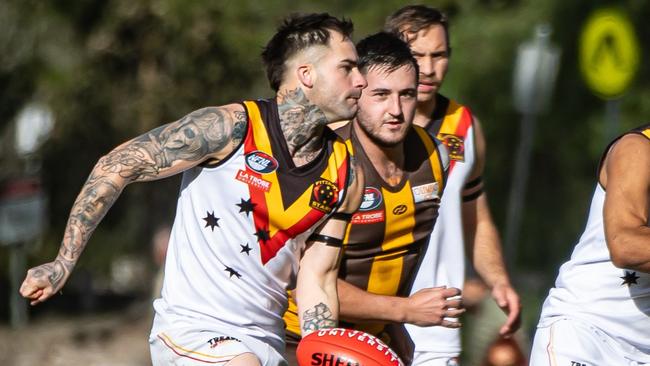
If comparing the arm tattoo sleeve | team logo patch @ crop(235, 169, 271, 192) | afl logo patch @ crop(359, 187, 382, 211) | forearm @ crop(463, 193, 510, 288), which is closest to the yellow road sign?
forearm @ crop(463, 193, 510, 288)

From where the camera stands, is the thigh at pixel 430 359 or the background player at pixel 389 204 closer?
the background player at pixel 389 204

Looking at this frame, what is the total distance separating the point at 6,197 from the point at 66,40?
181 inches

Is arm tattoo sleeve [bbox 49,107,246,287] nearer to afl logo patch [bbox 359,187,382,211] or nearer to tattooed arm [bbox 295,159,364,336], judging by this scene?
tattooed arm [bbox 295,159,364,336]

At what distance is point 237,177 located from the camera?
5.89 meters

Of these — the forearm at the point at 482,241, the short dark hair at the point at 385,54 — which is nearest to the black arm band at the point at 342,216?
the short dark hair at the point at 385,54

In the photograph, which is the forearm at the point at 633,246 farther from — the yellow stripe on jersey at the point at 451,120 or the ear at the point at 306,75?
the yellow stripe on jersey at the point at 451,120

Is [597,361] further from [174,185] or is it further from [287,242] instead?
[174,185]

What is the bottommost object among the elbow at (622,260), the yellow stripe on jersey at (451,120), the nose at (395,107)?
the elbow at (622,260)

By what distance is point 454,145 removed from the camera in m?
7.46

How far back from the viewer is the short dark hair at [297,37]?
6.18 meters

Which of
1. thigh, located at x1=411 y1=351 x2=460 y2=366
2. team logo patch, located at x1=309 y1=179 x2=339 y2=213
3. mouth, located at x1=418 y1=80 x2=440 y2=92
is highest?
mouth, located at x1=418 y1=80 x2=440 y2=92

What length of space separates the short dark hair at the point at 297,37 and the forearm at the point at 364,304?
1.13 meters

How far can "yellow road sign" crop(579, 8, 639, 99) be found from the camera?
1359cm

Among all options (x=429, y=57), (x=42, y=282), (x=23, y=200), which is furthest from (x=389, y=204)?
(x=23, y=200)
